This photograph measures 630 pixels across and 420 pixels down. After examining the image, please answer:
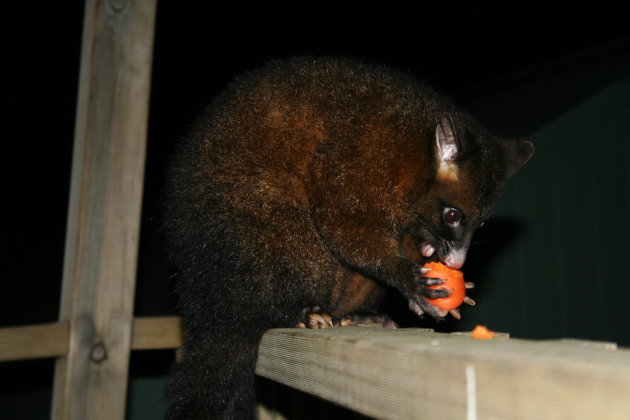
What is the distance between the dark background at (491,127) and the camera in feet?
19.0

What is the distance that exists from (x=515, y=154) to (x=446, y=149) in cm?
69

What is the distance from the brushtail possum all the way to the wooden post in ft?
1.15

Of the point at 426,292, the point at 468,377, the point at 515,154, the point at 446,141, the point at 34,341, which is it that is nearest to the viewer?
the point at 468,377

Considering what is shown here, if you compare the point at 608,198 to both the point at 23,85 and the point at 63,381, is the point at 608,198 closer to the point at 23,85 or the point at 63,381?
the point at 63,381

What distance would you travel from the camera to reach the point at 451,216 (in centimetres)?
392

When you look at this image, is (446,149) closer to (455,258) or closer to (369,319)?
(455,258)

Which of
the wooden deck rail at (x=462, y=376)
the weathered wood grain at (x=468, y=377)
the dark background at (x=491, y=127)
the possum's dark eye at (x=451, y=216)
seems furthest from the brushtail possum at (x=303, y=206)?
the dark background at (x=491, y=127)

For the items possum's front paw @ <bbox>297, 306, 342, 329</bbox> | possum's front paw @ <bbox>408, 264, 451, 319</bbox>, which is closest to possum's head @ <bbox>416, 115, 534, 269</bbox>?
possum's front paw @ <bbox>408, 264, 451, 319</bbox>

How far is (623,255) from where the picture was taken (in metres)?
5.73

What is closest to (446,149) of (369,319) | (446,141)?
(446,141)

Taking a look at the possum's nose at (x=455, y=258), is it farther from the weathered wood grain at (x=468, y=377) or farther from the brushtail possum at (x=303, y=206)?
the weathered wood grain at (x=468, y=377)

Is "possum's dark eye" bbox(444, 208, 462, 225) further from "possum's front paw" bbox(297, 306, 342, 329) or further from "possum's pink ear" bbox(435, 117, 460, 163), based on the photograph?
"possum's front paw" bbox(297, 306, 342, 329)

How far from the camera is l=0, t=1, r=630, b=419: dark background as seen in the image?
579cm

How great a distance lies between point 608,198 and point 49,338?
4.80 m
